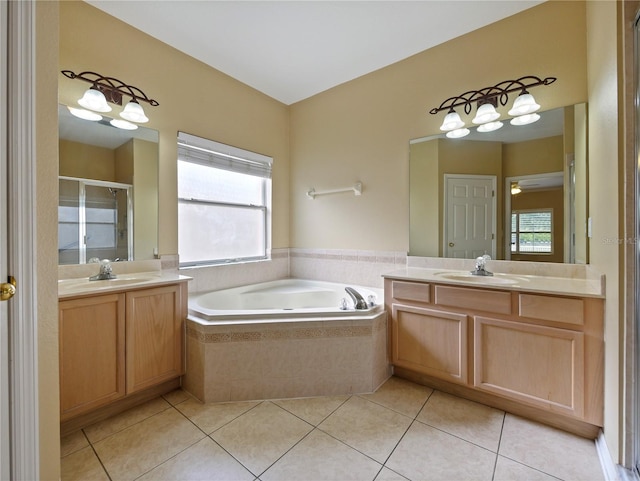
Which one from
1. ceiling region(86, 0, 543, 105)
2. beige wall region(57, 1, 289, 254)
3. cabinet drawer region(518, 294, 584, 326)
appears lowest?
cabinet drawer region(518, 294, 584, 326)

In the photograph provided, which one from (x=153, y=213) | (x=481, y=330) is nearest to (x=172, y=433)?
(x=153, y=213)

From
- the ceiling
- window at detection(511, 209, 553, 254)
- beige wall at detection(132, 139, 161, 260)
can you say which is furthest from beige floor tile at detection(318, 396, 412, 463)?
the ceiling

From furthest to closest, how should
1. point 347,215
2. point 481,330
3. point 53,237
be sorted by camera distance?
point 347,215 < point 481,330 < point 53,237

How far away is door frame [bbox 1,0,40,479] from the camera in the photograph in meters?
0.97

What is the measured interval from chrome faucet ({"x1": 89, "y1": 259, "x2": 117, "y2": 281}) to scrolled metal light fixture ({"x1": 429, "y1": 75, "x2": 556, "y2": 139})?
2.74 m

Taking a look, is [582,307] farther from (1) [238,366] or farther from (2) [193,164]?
(2) [193,164]

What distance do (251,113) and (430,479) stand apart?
126 inches

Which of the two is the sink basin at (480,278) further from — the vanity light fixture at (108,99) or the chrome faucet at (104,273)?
the vanity light fixture at (108,99)

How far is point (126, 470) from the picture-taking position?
1300 mm

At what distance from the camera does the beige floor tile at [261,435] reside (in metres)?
1.37

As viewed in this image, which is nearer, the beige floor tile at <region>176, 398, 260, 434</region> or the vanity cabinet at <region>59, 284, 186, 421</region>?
the vanity cabinet at <region>59, 284, 186, 421</region>

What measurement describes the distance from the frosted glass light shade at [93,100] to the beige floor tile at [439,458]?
8.92 ft

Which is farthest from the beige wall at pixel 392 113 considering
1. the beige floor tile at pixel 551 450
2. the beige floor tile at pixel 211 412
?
the beige floor tile at pixel 211 412

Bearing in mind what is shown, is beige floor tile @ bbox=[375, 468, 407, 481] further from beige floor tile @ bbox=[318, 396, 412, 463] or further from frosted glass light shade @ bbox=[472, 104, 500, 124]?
frosted glass light shade @ bbox=[472, 104, 500, 124]
